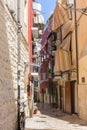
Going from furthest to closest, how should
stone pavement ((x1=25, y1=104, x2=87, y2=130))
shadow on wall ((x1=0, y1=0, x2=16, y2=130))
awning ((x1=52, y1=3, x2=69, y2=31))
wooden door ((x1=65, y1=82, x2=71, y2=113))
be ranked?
wooden door ((x1=65, y1=82, x2=71, y2=113)), awning ((x1=52, y1=3, x2=69, y2=31)), stone pavement ((x1=25, y1=104, x2=87, y2=130)), shadow on wall ((x1=0, y1=0, x2=16, y2=130))

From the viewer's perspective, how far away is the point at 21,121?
39.8 ft

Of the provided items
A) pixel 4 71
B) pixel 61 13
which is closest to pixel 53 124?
pixel 4 71

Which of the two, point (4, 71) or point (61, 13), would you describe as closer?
point (4, 71)

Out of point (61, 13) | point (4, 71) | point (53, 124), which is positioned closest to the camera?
point (4, 71)

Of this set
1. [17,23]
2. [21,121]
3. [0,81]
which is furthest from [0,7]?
[21,121]

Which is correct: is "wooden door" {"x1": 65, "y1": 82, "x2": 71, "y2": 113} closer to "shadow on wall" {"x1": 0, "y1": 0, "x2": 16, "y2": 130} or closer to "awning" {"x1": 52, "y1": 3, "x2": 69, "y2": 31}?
"awning" {"x1": 52, "y1": 3, "x2": 69, "y2": 31}

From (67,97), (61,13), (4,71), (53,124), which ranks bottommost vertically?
(53,124)

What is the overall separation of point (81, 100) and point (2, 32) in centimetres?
1284

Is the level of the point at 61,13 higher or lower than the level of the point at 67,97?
higher

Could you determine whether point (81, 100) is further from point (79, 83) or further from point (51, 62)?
point (51, 62)

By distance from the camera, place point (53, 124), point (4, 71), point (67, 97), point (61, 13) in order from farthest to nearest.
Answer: point (67, 97) → point (61, 13) → point (53, 124) → point (4, 71)

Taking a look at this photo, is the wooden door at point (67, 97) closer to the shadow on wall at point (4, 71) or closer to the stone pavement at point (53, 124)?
the stone pavement at point (53, 124)

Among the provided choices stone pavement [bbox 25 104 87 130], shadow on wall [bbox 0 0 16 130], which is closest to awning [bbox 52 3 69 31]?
stone pavement [bbox 25 104 87 130]

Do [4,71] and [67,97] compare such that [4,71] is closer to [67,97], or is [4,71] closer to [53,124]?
[53,124]
